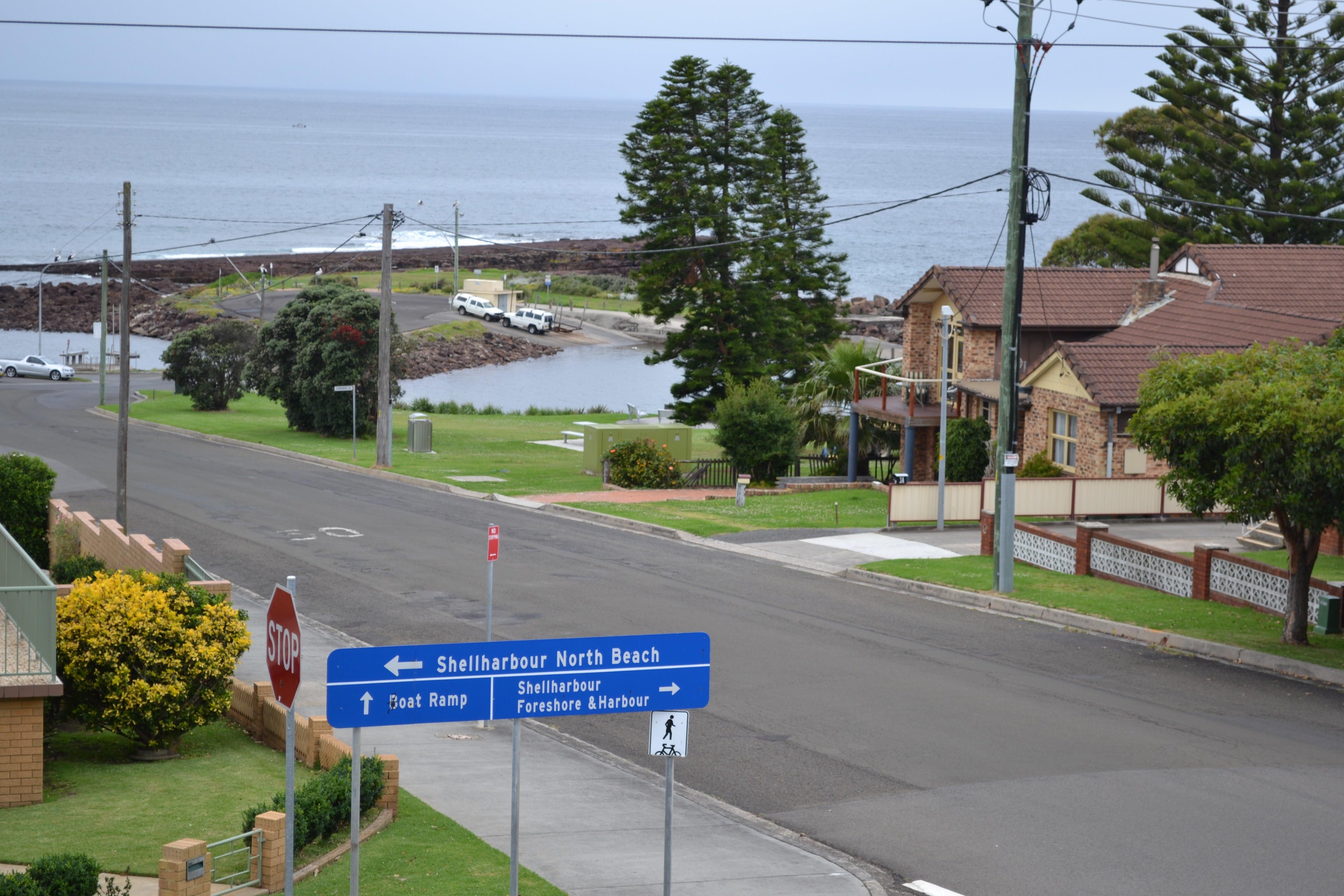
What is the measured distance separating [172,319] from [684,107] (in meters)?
61.6

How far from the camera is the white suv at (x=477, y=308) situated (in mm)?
96688

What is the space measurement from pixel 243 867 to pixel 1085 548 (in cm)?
1681

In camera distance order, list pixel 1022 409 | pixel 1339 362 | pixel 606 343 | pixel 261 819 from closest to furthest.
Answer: pixel 261 819 < pixel 1339 362 < pixel 1022 409 < pixel 606 343

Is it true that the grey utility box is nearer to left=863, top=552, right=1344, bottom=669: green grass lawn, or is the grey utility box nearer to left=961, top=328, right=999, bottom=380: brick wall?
left=961, top=328, right=999, bottom=380: brick wall

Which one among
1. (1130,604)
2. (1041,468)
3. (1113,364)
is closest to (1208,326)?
(1113,364)

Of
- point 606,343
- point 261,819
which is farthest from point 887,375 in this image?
point 606,343

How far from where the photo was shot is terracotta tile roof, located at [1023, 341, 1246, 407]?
29828mm

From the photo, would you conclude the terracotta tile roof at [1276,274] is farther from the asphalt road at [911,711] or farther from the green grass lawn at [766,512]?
the asphalt road at [911,711]

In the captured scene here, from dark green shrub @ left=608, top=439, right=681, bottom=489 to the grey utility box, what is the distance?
7827 millimetres

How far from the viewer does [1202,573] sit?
21141 millimetres

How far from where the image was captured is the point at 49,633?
38.2ft

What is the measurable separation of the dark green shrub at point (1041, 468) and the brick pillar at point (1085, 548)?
7132 mm

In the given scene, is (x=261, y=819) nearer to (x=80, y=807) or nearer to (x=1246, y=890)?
(x=80, y=807)

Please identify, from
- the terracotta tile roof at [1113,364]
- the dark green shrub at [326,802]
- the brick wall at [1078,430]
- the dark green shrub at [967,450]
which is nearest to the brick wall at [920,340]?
the dark green shrub at [967,450]
